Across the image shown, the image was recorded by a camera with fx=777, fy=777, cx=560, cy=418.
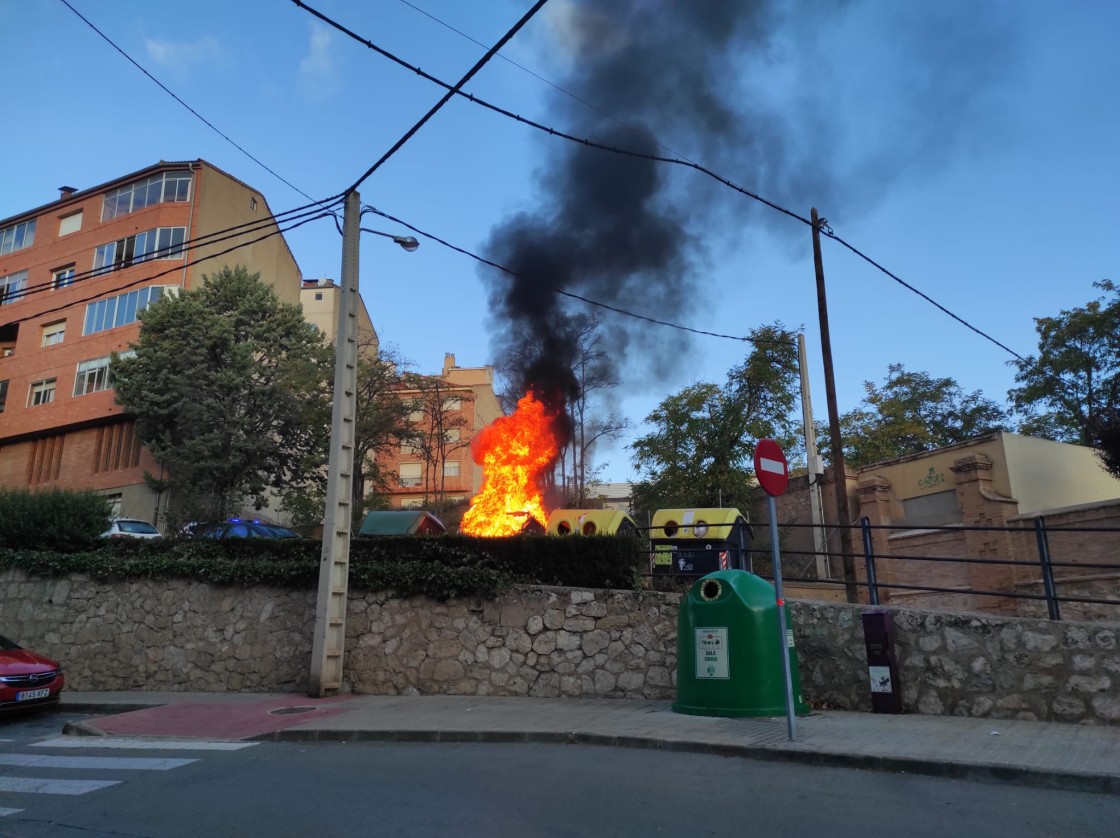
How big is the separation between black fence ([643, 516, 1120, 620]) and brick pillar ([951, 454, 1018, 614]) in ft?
0.97

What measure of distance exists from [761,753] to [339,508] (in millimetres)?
6715

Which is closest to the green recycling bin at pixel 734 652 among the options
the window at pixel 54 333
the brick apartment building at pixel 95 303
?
the brick apartment building at pixel 95 303

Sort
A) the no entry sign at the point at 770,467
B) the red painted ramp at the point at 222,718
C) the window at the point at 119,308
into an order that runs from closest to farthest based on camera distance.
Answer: the no entry sign at the point at 770,467, the red painted ramp at the point at 222,718, the window at the point at 119,308

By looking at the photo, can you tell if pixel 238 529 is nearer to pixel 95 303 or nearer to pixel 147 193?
pixel 95 303

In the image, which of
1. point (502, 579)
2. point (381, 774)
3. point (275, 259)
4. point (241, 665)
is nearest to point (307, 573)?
point (241, 665)

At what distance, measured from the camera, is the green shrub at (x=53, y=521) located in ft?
46.5

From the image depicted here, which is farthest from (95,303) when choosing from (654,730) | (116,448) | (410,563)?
(654,730)

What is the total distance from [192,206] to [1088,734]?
3392 cm

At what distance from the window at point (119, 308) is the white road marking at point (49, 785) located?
26.8 m

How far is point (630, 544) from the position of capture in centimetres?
1045

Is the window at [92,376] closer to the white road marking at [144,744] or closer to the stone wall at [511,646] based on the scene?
the stone wall at [511,646]

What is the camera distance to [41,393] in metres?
33.2

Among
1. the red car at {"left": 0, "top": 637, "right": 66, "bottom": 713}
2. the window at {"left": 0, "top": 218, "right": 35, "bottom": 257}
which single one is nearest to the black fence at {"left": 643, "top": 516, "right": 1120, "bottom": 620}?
the red car at {"left": 0, "top": 637, "right": 66, "bottom": 713}

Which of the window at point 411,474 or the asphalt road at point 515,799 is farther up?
the window at point 411,474
